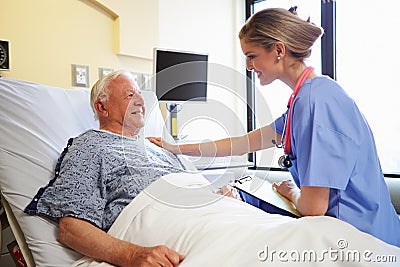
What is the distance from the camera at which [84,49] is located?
2176 mm

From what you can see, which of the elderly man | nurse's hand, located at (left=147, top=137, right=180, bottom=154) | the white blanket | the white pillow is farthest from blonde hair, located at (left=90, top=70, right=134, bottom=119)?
the white blanket

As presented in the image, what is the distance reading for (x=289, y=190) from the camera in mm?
1209

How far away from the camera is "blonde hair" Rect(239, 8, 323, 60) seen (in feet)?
3.64

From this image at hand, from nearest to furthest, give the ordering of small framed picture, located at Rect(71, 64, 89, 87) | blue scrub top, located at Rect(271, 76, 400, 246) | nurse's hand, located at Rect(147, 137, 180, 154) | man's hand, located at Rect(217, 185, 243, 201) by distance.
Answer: blue scrub top, located at Rect(271, 76, 400, 246), man's hand, located at Rect(217, 185, 243, 201), nurse's hand, located at Rect(147, 137, 180, 154), small framed picture, located at Rect(71, 64, 89, 87)

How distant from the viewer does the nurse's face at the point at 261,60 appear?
1.16 m

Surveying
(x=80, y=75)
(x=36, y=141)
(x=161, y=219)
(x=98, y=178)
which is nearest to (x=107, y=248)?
(x=161, y=219)

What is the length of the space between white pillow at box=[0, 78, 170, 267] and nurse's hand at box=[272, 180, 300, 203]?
0.65 metres

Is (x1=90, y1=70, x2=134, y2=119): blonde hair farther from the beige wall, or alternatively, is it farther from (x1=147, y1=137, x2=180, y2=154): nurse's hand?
the beige wall

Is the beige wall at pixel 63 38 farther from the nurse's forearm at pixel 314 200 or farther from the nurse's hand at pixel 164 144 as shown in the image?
the nurse's forearm at pixel 314 200

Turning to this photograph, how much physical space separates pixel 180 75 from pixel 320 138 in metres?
1.76

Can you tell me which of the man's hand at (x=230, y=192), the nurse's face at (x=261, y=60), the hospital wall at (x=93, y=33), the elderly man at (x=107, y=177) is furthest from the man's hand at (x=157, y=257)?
the hospital wall at (x=93, y=33)

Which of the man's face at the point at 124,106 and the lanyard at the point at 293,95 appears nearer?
the lanyard at the point at 293,95

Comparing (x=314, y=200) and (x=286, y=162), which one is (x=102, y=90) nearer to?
(x=286, y=162)

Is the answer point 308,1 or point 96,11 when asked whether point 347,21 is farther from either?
point 96,11
